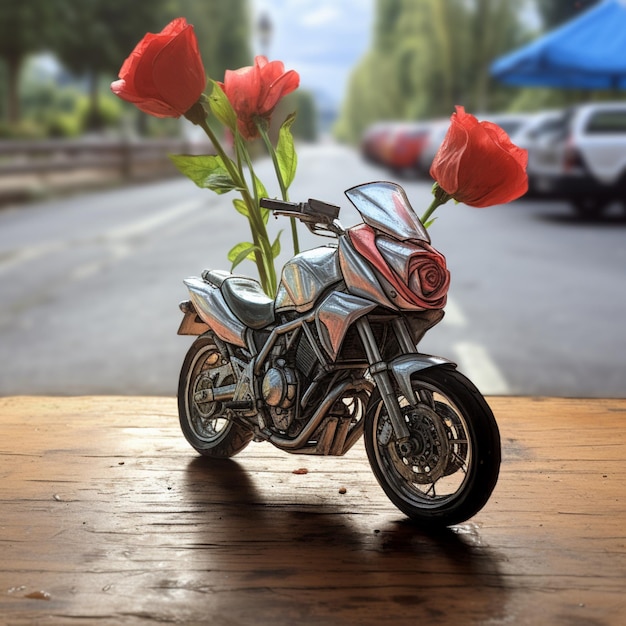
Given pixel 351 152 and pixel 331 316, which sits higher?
pixel 331 316

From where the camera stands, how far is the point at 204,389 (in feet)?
3.92

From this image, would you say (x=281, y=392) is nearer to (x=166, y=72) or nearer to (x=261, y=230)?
(x=261, y=230)

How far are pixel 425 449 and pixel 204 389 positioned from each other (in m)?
0.36

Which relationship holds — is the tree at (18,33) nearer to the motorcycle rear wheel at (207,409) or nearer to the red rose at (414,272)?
the motorcycle rear wheel at (207,409)

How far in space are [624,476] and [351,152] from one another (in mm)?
13793

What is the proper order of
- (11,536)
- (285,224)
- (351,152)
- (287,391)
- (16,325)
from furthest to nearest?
1. (351,152)
2. (16,325)
3. (285,224)
4. (287,391)
5. (11,536)

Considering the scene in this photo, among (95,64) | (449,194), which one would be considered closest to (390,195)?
(449,194)

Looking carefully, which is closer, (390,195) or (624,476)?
(390,195)

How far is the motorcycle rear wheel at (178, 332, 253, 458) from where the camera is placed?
117 cm

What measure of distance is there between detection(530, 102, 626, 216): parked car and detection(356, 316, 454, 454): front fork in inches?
216

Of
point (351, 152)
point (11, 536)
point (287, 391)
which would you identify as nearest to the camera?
point (11, 536)

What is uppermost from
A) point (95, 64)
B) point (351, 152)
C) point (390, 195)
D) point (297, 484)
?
point (390, 195)

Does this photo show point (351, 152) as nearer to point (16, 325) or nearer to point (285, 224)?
point (16, 325)

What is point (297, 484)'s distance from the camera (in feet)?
3.60
